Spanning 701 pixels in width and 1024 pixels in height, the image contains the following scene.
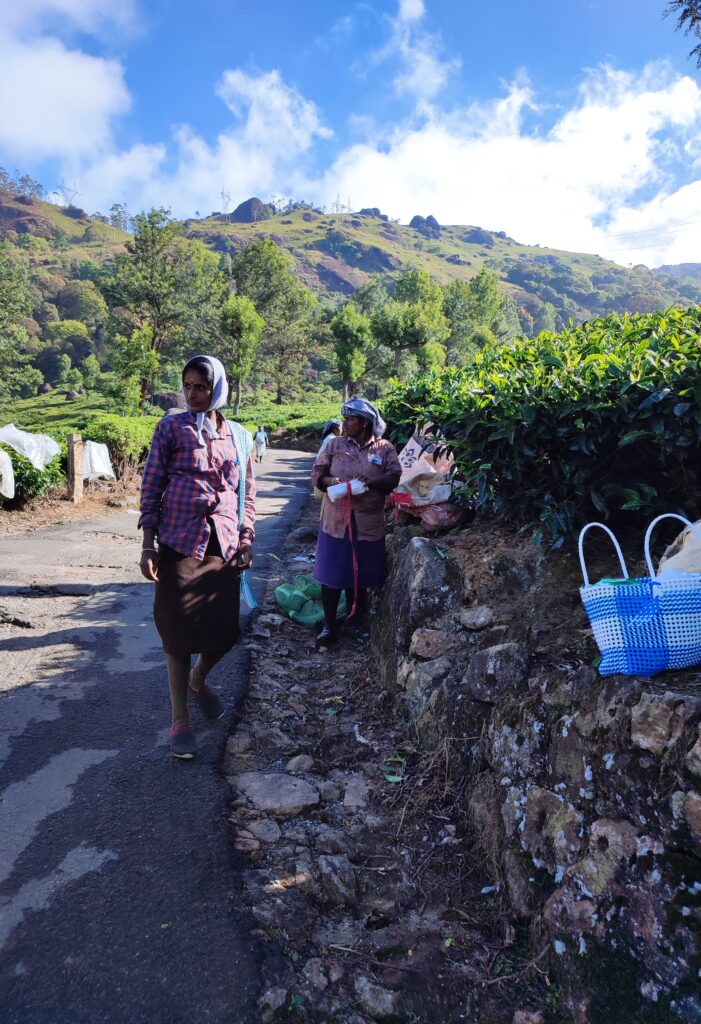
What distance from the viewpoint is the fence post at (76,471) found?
10.3m

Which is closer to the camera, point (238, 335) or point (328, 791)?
point (328, 791)

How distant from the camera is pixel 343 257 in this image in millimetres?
171625

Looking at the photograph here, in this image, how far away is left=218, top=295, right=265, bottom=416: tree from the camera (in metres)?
44.4

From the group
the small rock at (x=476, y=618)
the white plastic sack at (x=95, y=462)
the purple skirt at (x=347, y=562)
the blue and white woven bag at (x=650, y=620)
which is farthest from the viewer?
the white plastic sack at (x=95, y=462)

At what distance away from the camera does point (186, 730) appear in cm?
307

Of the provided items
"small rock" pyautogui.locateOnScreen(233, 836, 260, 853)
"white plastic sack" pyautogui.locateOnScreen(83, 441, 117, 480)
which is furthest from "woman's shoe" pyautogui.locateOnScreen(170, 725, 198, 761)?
"white plastic sack" pyautogui.locateOnScreen(83, 441, 117, 480)

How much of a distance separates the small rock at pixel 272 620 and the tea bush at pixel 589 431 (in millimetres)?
1973

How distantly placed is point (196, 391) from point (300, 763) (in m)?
1.93

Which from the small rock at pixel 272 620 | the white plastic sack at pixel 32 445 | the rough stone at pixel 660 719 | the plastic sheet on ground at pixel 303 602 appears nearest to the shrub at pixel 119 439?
the white plastic sack at pixel 32 445

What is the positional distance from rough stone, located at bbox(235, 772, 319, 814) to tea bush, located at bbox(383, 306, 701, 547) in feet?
5.72

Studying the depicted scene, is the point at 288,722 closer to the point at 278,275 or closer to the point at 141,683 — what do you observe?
the point at 141,683

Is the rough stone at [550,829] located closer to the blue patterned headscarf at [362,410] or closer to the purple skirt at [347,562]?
the purple skirt at [347,562]

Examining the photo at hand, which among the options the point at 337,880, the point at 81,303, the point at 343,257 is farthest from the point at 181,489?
the point at 343,257

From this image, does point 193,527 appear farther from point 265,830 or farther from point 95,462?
point 95,462
